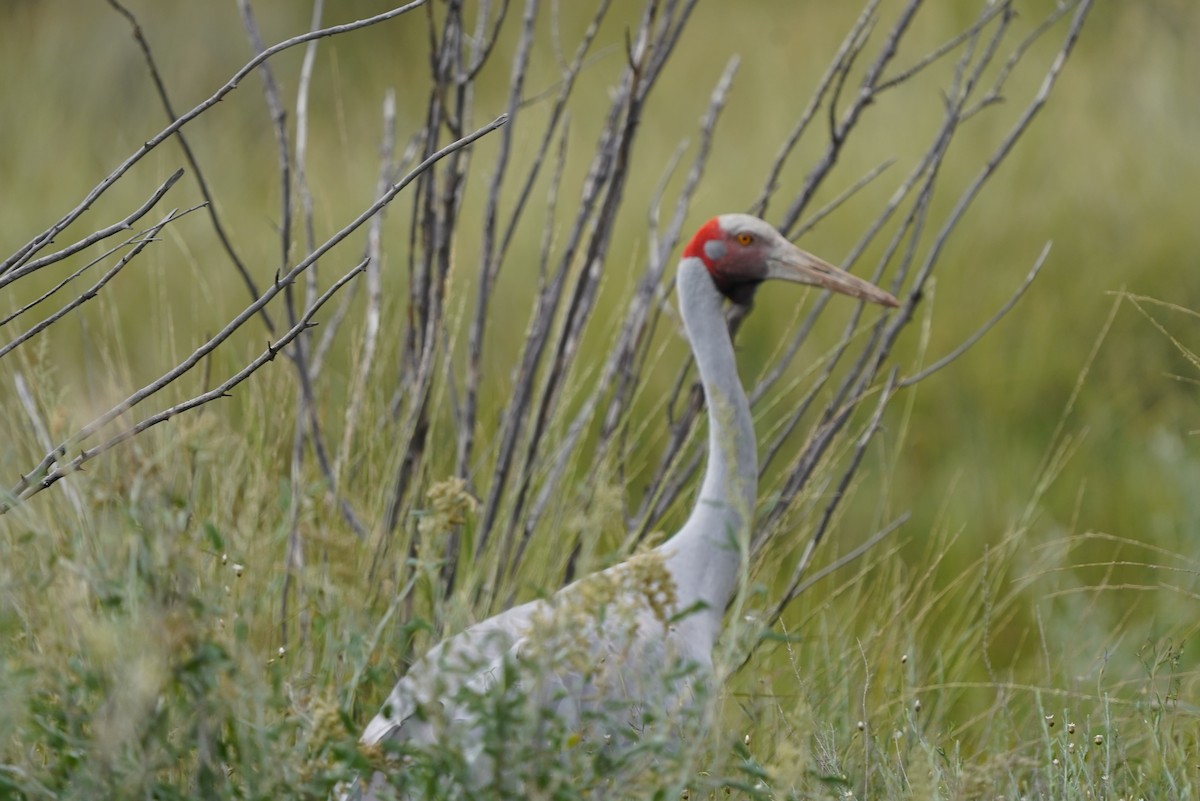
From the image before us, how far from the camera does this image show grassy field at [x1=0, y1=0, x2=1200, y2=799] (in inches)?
49.0

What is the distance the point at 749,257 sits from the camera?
2467mm

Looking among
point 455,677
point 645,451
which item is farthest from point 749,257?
point 455,677

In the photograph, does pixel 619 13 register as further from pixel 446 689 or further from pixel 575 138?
pixel 446 689

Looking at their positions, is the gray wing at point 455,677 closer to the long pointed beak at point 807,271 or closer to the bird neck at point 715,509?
the bird neck at point 715,509

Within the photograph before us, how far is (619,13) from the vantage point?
279 inches

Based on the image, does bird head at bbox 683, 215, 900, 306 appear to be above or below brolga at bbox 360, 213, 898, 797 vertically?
above

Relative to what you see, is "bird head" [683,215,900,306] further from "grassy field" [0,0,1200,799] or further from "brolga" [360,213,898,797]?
"grassy field" [0,0,1200,799]

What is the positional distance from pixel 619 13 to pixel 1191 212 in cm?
327

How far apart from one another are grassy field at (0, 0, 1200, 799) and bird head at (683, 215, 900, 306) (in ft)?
0.53

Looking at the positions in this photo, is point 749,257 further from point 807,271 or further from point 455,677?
point 455,677

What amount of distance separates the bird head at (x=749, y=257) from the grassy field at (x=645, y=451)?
0.16 metres

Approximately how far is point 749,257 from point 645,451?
570 mm

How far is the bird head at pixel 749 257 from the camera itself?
2455mm

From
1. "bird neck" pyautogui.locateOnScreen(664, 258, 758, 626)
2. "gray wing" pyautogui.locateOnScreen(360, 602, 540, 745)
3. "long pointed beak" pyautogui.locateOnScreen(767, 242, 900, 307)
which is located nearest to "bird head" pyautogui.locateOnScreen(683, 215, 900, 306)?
"long pointed beak" pyautogui.locateOnScreen(767, 242, 900, 307)
